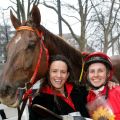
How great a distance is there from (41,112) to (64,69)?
2.04 feet

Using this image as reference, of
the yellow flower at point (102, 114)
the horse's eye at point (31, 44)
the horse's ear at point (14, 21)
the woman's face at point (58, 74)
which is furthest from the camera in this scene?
the horse's ear at point (14, 21)

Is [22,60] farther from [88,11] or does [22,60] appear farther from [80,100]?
[88,11]

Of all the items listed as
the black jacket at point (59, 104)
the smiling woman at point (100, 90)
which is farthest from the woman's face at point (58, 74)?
the smiling woman at point (100, 90)

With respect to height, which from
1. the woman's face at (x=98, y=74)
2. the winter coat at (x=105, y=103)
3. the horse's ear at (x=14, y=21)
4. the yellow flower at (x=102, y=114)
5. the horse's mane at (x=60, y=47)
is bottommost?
the yellow flower at (x=102, y=114)

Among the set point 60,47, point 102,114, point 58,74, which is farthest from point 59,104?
point 60,47

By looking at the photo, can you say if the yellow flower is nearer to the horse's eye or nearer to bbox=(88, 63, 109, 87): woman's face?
bbox=(88, 63, 109, 87): woman's face

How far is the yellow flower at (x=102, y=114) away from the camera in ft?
9.86

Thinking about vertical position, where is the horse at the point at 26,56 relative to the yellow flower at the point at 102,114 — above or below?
above

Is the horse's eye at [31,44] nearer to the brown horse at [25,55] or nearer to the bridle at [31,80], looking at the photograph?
the brown horse at [25,55]

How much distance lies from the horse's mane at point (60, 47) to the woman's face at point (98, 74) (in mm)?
857

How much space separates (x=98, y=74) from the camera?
10.8 feet

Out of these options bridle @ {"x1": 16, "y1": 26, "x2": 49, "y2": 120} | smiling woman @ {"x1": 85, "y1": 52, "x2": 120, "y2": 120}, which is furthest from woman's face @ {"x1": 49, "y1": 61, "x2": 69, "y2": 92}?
bridle @ {"x1": 16, "y1": 26, "x2": 49, "y2": 120}

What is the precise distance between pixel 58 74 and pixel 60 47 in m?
0.91

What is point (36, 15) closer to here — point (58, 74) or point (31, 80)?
point (31, 80)
